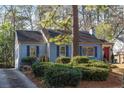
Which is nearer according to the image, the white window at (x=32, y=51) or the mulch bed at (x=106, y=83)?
the mulch bed at (x=106, y=83)

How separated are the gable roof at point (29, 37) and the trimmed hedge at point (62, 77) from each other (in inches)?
572

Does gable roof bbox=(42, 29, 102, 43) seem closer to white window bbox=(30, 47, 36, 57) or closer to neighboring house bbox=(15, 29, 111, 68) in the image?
neighboring house bbox=(15, 29, 111, 68)

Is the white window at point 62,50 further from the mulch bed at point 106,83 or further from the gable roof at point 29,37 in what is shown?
the mulch bed at point 106,83

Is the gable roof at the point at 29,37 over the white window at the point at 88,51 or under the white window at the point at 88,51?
over

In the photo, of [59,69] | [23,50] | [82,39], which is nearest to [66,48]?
[82,39]

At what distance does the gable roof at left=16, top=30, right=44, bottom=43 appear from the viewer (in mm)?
29812

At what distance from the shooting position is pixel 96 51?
1202 inches

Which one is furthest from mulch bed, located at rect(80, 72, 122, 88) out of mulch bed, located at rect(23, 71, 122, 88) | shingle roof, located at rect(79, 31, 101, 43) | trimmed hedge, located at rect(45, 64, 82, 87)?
shingle roof, located at rect(79, 31, 101, 43)

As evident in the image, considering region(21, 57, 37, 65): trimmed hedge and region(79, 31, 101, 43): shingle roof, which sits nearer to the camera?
region(21, 57, 37, 65): trimmed hedge

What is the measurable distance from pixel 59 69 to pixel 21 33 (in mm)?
16482

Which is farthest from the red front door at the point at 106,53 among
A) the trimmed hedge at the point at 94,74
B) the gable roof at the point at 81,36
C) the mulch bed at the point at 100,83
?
the trimmed hedge at the point at 94,74

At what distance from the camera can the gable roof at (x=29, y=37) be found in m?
29.8

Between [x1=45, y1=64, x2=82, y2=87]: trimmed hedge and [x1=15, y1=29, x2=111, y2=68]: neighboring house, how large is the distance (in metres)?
13.8

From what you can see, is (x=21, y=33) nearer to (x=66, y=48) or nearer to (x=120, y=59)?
(x=66, y=48)
